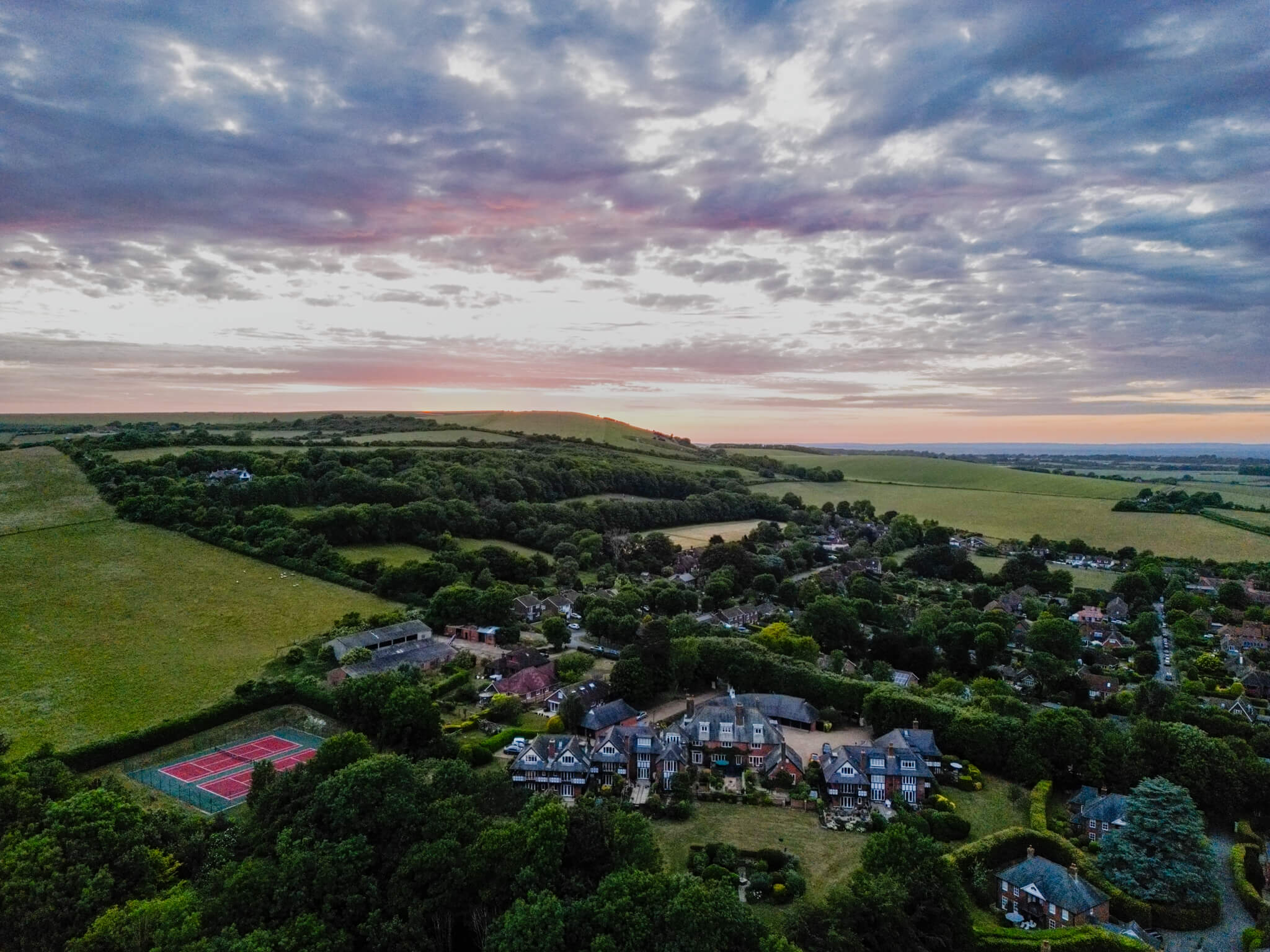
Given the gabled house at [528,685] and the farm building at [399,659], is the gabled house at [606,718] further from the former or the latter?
the farm building at [399,659]

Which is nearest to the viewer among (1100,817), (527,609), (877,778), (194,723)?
(1100,817)

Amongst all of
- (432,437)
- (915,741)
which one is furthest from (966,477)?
(915,741)

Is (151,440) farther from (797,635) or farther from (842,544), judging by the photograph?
(842,544)

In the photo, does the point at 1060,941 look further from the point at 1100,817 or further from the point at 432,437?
the point at 432,437

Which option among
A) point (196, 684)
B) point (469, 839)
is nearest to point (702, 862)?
point (469, 839)

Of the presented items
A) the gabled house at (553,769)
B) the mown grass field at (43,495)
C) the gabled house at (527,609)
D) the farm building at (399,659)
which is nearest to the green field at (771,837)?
the gabled house at (553,769)
